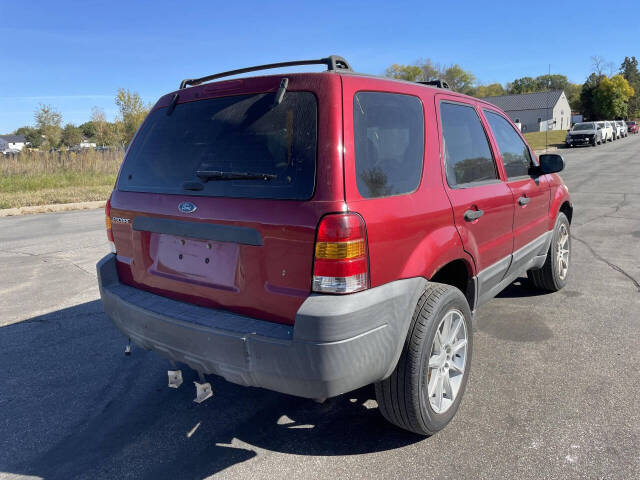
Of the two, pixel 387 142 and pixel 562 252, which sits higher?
pixel 387 142

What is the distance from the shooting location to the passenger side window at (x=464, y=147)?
10.3 ft

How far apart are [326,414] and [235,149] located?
1.73 m

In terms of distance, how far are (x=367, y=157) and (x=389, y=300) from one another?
2.34ft

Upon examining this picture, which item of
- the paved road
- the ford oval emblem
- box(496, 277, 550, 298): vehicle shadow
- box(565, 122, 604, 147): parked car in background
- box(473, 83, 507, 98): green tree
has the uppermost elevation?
box(473, 83, 507, 98): green tree

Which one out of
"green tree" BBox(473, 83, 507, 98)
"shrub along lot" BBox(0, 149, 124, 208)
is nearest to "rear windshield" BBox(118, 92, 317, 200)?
"shrub along lot" BBox(0, 149, 124, 208)

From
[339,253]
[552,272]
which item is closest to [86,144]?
[552,272]

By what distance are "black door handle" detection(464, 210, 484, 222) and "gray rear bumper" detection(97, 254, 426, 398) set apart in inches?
28.6

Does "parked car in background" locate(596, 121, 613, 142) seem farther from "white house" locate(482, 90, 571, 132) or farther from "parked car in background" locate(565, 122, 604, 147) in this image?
"white house" locate(482, 90, 571, 132)

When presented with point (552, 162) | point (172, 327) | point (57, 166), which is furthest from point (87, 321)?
point (57, 166)

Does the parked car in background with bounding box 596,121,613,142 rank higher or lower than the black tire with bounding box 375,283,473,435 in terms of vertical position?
higher

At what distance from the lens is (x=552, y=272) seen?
16.7 feet

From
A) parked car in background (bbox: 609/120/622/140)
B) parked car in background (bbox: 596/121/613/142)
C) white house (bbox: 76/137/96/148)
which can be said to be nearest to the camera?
white house (bbox: 76/137/96/148)

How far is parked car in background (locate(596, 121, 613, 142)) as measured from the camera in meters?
41.9

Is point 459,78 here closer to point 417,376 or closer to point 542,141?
point 542,141
